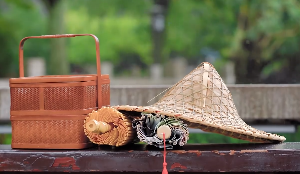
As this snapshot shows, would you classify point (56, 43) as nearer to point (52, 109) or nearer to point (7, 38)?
point (7, 38)

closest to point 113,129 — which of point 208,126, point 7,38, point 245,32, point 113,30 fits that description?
point 208,126

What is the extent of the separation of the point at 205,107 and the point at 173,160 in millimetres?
280

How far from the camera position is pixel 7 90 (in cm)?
A: 291

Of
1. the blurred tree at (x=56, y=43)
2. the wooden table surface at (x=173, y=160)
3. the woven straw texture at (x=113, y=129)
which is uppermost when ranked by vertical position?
the blurred tree at (x=56, y=43)

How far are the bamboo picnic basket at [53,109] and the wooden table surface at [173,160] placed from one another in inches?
2.7

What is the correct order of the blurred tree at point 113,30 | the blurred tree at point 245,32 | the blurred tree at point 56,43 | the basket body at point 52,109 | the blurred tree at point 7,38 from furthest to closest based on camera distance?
1. the blurred tree at point 113,30
2. the blurred tree at point 7,38
3. the blurred tree at point 56,43
4. the blurred tree at point 245,32
5. the basket body at point 52,109

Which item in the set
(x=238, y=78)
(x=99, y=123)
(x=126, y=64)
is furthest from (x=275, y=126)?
(x=126, y=64)

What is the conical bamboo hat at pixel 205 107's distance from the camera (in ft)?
5.57

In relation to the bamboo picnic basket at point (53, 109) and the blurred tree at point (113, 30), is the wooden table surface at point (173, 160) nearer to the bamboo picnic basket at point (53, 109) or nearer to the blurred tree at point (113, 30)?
the bamboo picnic basket at point (53, 109)

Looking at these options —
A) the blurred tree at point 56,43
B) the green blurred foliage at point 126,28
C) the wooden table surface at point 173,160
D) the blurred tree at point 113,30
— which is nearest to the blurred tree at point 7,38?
the green blurred foliage at point 126,28

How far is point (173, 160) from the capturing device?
171cm

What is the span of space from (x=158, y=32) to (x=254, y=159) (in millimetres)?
9880

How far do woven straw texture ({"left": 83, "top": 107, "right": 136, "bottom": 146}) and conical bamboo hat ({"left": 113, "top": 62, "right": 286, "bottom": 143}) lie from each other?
38 mm

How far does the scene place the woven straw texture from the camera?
170 centimetres
